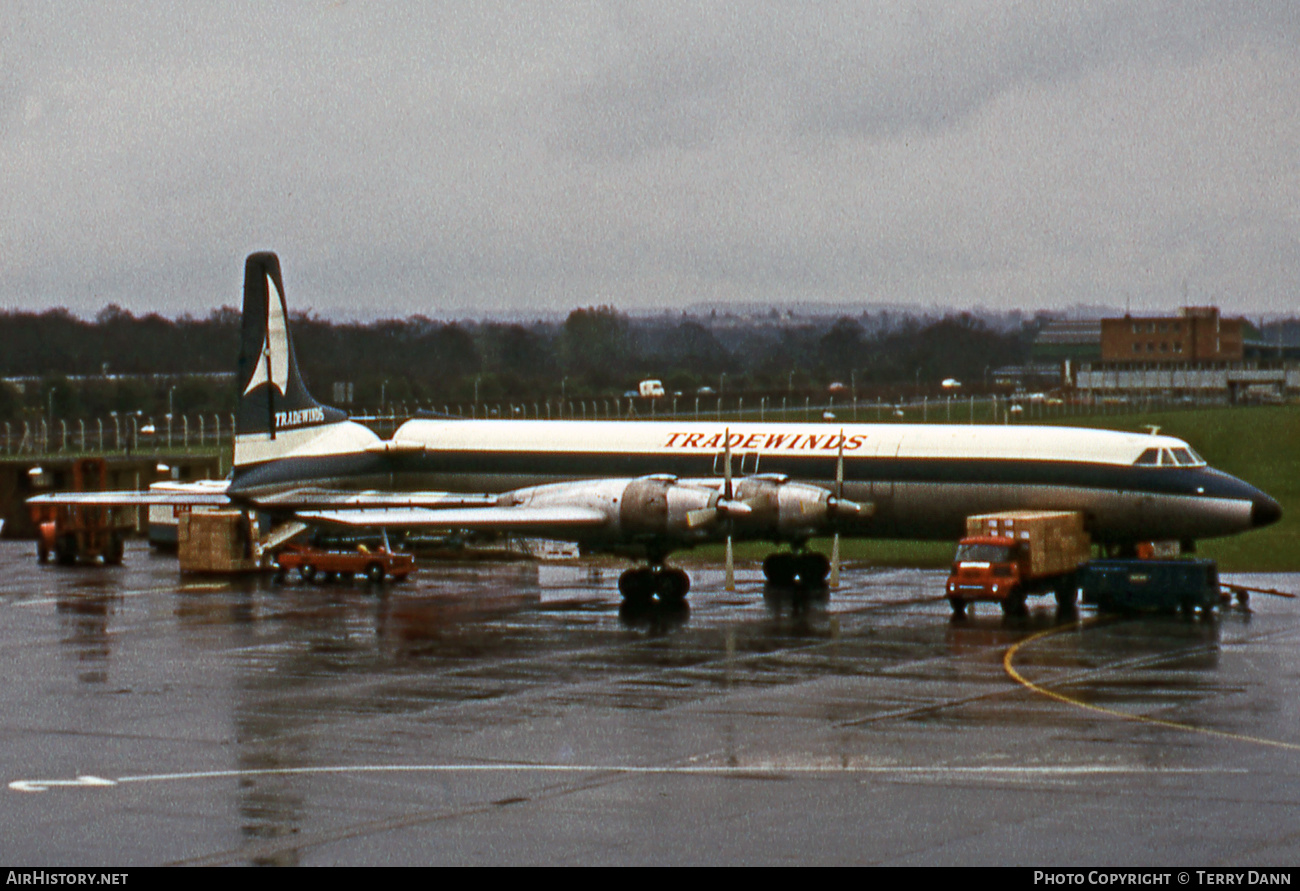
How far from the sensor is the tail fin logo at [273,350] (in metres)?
46.7

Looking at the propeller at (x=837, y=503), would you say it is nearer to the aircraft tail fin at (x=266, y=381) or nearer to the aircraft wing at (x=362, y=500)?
the aircraft wing at (x=362, y=500)

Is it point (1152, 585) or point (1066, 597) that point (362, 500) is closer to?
point (1066, 597)

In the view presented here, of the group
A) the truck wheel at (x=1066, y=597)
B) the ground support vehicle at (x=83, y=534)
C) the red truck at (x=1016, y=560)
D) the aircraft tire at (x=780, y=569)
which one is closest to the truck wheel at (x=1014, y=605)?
the red truck at (x=1016, y=560)

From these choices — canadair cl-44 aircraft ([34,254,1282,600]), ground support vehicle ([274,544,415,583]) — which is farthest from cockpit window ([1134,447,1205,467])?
ground support vehicle ([274,544,415,583])

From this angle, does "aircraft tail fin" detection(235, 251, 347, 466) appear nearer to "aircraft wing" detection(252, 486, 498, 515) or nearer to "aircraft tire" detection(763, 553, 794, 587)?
"aircraft wing" detection(252, 486, 498, 515)

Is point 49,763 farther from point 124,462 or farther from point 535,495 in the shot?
point 124,462

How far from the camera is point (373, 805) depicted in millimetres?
17094

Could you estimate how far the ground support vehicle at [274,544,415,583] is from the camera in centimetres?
4400

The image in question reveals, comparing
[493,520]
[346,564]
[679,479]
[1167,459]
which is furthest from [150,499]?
[1167,459]

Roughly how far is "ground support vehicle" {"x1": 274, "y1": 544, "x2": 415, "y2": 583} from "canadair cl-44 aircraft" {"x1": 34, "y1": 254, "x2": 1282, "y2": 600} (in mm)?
1538

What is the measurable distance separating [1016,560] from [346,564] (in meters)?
19.7

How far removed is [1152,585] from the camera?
3438cm

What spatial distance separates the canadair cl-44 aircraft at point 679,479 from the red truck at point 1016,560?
2311 millimetres
